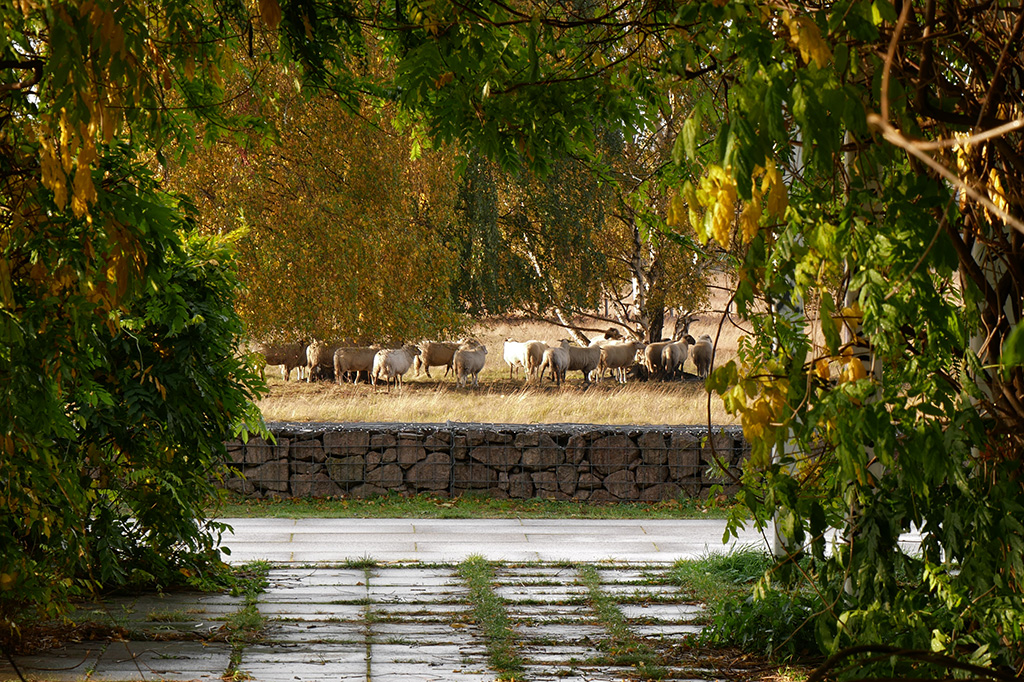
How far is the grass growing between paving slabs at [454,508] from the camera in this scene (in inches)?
448

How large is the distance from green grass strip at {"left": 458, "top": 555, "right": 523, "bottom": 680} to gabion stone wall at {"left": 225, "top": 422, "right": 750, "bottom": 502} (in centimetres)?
362

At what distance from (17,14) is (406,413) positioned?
46.4 feet

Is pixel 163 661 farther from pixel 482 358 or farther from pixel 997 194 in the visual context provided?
pixel 482 358

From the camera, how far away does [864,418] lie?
2969mm

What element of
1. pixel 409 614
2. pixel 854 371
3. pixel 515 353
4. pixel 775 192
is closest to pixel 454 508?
pixel 409 614

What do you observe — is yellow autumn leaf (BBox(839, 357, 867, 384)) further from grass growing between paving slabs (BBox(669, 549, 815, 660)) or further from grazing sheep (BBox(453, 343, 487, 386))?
grazing sheep (BBox(453, 343, 487, 386))

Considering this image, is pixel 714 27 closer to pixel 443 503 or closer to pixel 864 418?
pixel 864 418

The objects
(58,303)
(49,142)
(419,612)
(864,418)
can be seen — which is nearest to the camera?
(864,418)

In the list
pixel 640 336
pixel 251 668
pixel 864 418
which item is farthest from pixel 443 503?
pixel 640 336

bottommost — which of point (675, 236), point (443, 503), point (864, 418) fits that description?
point (443, 503)

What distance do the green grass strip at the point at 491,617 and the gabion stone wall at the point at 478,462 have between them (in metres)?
3.62

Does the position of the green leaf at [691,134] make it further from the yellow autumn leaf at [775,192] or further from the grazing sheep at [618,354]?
the grazing sheep at [618,354]

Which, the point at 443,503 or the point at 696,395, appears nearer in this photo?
the point at 443,503

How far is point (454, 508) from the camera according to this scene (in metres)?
11.8
